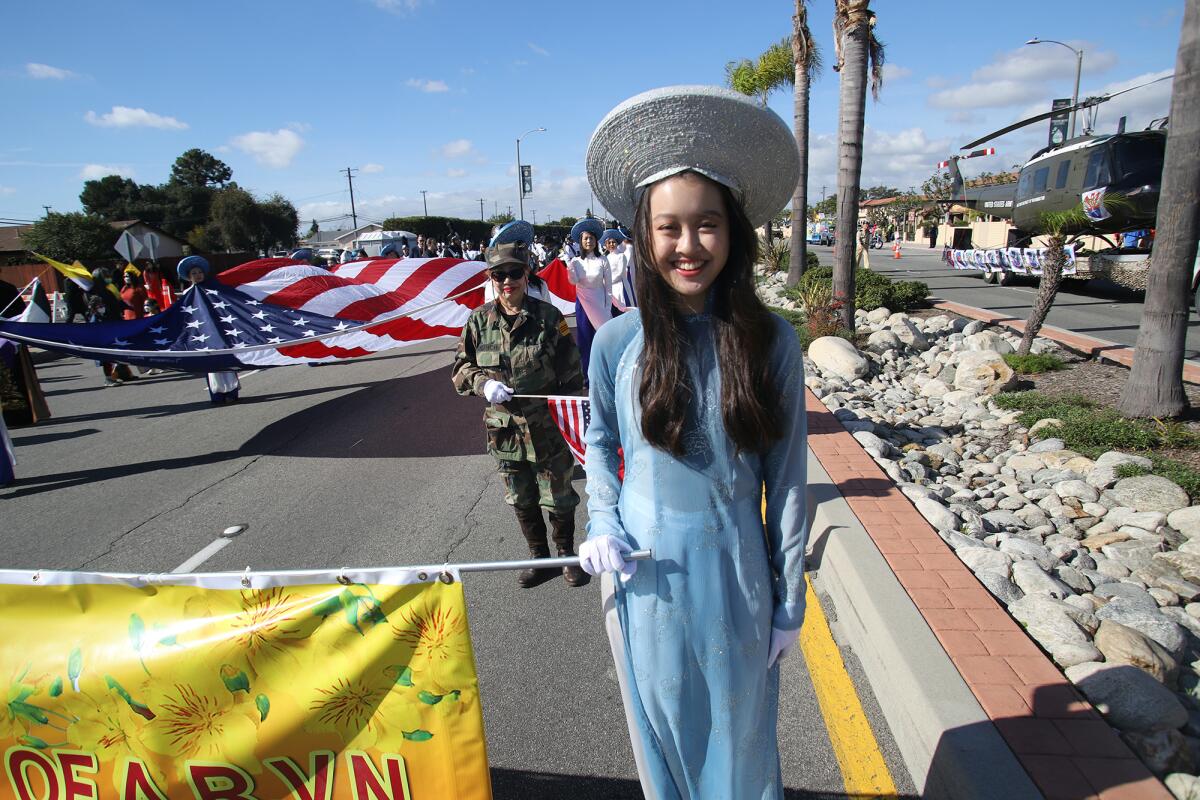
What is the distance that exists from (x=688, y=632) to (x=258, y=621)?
3.61 ft

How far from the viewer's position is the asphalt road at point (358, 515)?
2.66 metres

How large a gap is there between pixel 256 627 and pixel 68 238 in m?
45.5

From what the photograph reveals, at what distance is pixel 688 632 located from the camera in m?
1.60

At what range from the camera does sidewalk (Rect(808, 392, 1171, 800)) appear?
6.61 feet

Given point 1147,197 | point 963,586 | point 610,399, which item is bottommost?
point 963,586

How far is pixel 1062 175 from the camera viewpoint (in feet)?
54.0

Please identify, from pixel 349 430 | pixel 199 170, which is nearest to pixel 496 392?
pixel 349 430

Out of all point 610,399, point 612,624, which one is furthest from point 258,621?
point 610,399

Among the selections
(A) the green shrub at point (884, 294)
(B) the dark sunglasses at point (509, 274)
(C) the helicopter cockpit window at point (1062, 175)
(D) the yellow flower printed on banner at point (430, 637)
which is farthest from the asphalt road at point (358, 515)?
(C) the helicopter cockpit window at point (1062, 175)

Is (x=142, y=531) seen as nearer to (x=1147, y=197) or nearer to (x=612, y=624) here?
(x=612, y=624)

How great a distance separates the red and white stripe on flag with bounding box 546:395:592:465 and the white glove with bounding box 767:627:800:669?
6.79 ft

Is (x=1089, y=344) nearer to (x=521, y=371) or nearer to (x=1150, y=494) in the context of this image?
(x=1150, y=494)

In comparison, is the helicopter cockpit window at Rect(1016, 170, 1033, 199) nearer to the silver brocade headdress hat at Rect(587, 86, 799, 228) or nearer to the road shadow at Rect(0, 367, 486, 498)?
the road shadow at Rect(0, 367, 486, 498)

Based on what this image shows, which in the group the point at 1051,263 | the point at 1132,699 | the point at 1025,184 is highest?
the point at 1025,184
